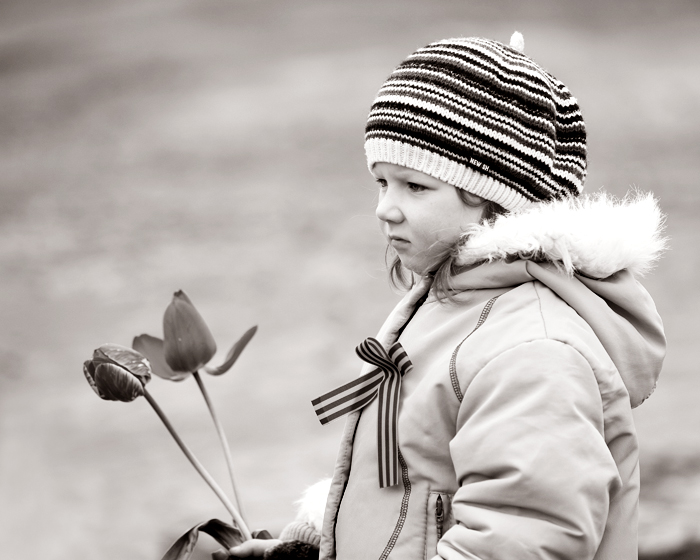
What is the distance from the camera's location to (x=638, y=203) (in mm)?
758

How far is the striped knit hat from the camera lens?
73cm

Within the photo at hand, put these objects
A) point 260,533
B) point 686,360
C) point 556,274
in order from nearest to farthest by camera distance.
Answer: point 556,274
point 260,533
point 686,360

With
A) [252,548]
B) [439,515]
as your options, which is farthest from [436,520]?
[252,548]

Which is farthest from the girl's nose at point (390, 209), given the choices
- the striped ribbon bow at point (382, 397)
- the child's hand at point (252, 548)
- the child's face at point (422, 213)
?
the child's hand at point (252, 548)

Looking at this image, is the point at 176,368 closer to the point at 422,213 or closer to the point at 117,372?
the point at 117,372

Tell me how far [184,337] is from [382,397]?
0.24 meters

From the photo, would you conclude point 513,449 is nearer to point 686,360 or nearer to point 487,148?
point 487,148

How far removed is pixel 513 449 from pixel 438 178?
0.26m

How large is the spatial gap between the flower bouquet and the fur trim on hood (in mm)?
293

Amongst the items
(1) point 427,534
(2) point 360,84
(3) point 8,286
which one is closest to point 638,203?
(1) point 427,534

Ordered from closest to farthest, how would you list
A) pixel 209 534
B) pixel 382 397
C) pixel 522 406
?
1. pixel 522 406
2. pixel 382 397
3. pixel 209 534

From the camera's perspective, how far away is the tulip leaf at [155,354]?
878mm

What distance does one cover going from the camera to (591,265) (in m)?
0.70

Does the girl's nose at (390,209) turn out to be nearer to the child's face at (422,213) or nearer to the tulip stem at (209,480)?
the child's face at (422,213)
